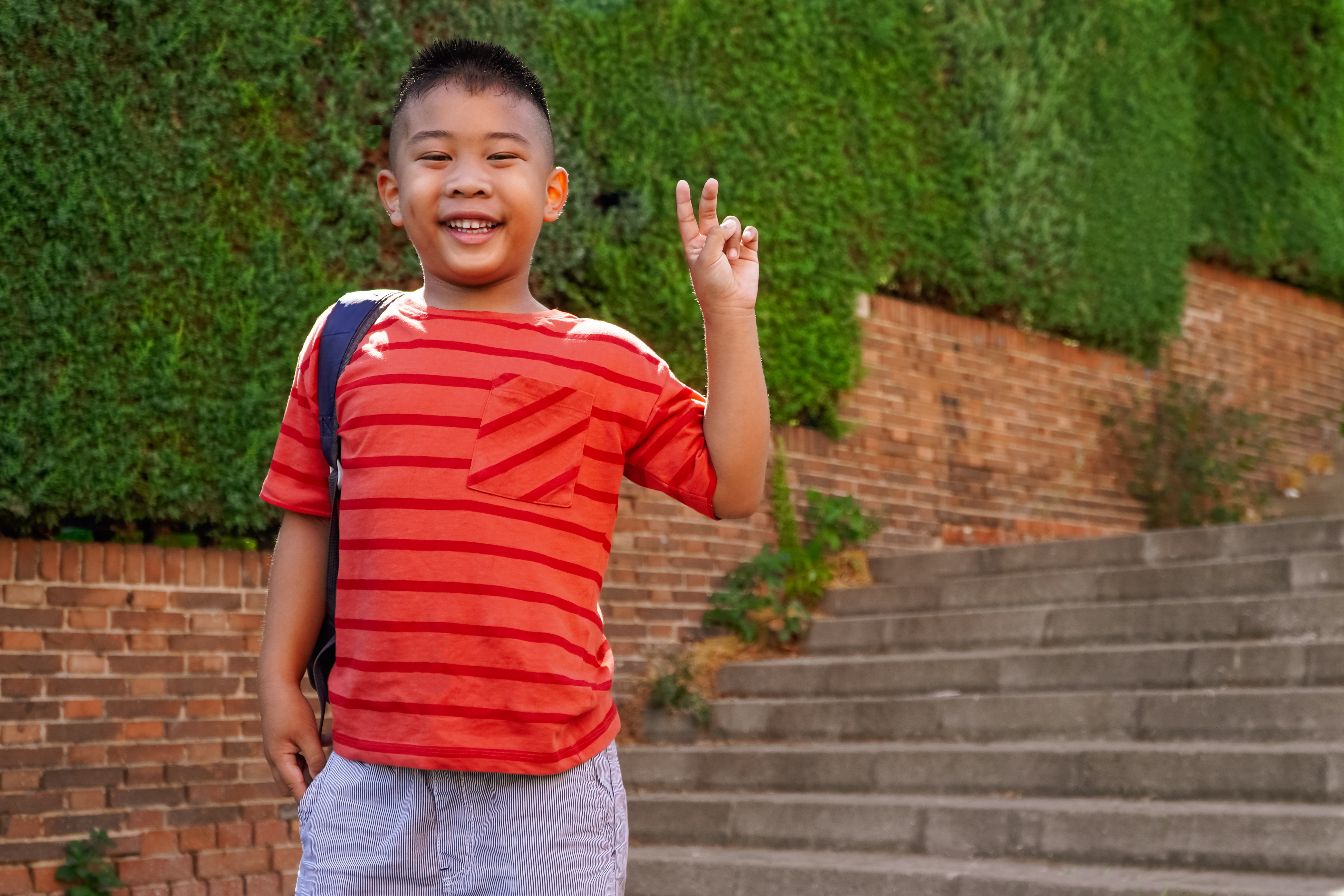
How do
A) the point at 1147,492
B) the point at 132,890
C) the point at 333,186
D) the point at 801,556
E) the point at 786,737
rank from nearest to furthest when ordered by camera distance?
the point at 132,890 → the point at 333,186 → the point at 786,737 → the point at 801,556 → the point at 1147,492

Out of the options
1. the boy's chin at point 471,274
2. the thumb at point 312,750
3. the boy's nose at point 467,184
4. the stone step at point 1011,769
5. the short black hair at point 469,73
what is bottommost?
the stone step at point 1011,769

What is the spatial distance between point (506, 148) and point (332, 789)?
2.74 feet

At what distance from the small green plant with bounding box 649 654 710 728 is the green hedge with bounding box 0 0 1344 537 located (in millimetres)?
1472

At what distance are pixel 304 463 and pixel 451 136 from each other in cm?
47

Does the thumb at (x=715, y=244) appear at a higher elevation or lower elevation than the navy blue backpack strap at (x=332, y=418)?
higher

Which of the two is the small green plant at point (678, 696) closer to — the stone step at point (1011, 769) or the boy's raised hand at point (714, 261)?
the stone step at point (1011, 769)

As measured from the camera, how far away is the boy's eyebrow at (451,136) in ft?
6.00

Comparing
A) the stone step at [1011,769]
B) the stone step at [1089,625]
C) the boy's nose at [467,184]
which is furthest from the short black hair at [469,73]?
the stone step at [1089,625]

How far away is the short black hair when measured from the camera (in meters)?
1.85

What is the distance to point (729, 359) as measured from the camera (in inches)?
69.7

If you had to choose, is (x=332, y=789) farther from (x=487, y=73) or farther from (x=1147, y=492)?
(x=1147, y=492)

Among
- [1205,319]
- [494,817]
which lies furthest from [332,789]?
[1205,319]

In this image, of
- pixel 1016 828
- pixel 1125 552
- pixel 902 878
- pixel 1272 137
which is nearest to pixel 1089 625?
pixel 1125 552

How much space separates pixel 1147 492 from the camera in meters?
9.01
